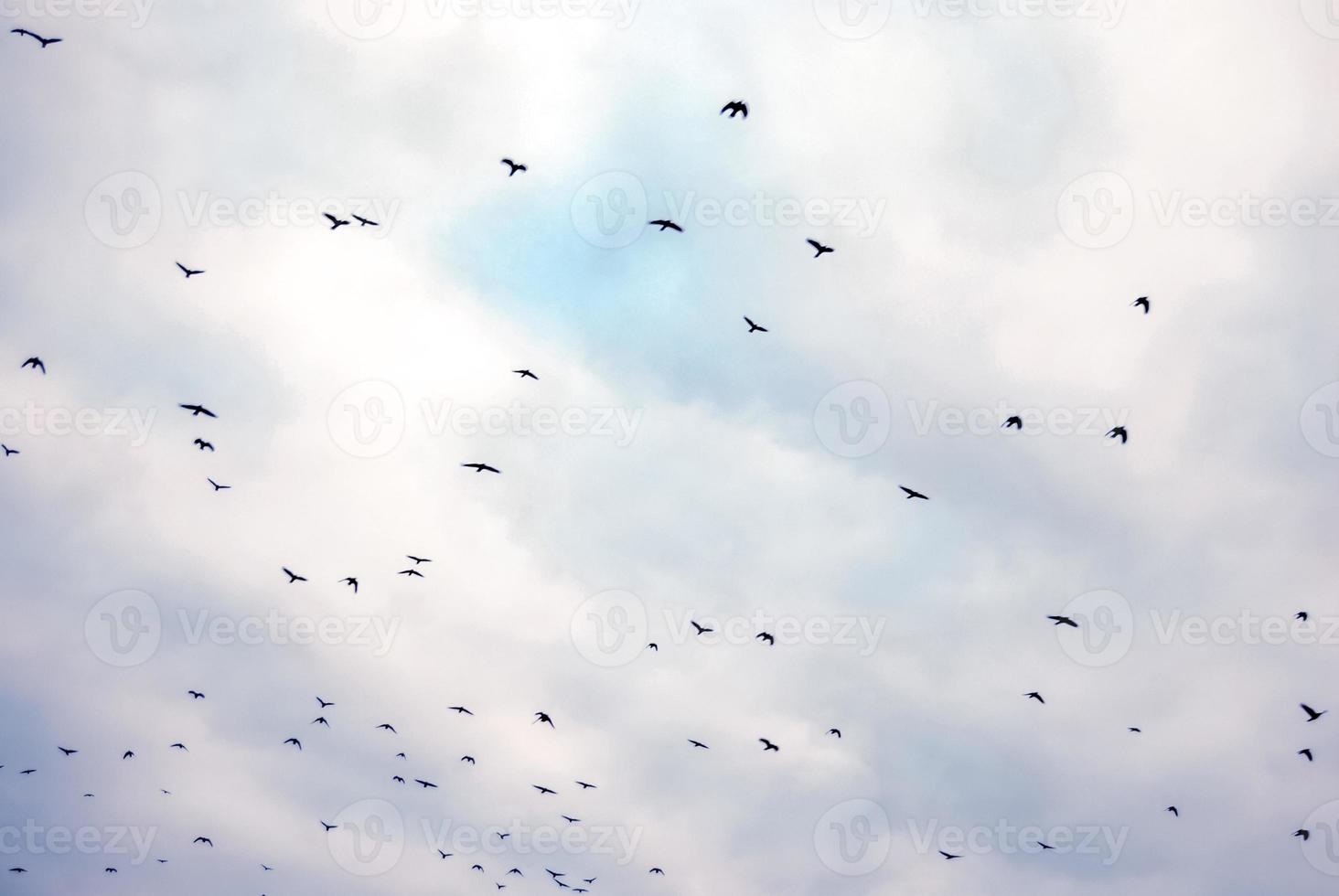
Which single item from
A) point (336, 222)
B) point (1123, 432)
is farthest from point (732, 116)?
point (1123, 432)

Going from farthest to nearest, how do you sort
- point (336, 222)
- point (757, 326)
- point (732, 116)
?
point (336, 222), point (757, 326), point (732, 116)

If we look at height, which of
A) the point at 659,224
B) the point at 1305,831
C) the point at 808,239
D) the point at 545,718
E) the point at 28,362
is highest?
the point at 808,239

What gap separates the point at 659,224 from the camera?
6912cm

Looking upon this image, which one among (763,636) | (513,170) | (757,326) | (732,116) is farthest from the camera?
(763,636)

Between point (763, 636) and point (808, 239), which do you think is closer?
point (808, 239)

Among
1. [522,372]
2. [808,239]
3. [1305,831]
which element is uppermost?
[808,239]

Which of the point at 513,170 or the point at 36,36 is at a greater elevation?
the point at 513,170

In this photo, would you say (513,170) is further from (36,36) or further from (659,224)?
(36,36)

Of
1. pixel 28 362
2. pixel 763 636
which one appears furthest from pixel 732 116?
pixel 28 362

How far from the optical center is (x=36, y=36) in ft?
224

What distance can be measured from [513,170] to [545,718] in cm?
5824

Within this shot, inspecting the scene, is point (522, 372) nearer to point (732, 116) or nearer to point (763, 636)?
point (732, 116)

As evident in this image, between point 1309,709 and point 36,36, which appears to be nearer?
point 36,36

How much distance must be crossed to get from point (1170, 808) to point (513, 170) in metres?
98.5
